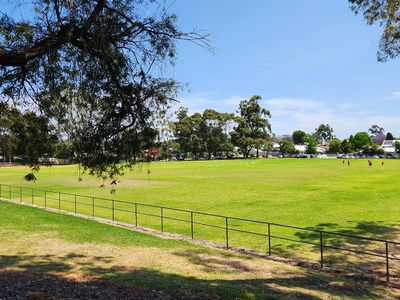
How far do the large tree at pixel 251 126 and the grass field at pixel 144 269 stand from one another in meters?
120

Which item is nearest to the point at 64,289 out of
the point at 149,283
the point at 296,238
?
the point at 149,283

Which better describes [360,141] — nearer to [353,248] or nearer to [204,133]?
[204,133]

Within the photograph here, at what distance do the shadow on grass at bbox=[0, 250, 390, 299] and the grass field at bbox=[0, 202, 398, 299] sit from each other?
0.02 metres

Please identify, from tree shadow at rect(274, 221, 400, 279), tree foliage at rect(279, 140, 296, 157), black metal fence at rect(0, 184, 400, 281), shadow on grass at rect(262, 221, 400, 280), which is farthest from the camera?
tree foliage at rect(279, 140, 296, 157)

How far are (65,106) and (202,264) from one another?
22.0ft

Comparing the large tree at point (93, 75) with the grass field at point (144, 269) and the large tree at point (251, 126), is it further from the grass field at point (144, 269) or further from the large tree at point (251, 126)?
the large tree at point (251, 126)

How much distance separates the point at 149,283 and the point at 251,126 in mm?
136339

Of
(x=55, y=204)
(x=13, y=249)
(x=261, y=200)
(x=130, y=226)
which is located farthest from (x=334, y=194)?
(x=13, y=249)

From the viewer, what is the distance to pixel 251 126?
14338 centimetres

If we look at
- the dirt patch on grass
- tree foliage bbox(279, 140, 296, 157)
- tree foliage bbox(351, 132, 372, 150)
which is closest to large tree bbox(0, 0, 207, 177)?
the dirt patch on grass

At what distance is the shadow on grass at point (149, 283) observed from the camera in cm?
791

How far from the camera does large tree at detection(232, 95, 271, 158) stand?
137125mm

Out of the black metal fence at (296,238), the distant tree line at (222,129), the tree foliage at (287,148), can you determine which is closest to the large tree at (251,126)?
the distant tree line at (222,129)

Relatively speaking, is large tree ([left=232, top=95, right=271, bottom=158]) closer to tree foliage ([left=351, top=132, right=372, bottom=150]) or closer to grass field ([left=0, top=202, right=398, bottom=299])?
tree foliage ([left=351, top=132, right=372, bottom=150])
